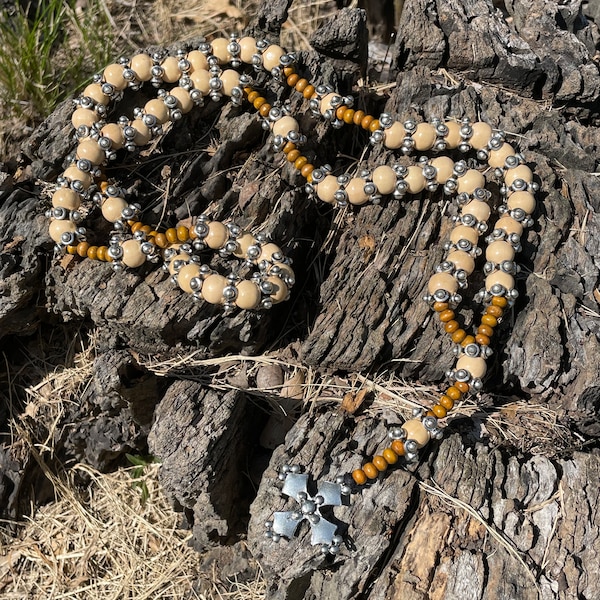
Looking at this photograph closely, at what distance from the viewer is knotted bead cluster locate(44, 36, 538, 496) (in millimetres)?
2521

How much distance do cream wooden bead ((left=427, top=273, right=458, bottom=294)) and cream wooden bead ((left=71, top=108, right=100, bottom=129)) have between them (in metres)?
1.66

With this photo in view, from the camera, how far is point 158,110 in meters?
2.77

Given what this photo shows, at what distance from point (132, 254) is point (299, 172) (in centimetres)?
83

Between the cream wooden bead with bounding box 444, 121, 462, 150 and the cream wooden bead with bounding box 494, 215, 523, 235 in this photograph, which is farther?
Answer: the cream wooden bead with bounding box 444, 121, 462, 150

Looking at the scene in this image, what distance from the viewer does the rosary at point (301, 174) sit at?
8.25 feet

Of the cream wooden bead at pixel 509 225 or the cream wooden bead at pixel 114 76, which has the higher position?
the cream wooden bead at pixel 114 76

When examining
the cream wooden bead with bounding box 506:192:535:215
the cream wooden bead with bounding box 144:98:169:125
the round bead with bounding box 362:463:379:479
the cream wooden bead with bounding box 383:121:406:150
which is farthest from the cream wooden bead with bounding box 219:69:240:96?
the round bead with bounding box 362:463:379:479

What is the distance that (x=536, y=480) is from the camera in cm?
223

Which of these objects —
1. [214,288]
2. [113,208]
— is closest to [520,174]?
[214,288]

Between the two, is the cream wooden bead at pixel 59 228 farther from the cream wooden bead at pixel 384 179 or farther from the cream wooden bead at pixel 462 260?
the cream wooden bead at pixel 462 260

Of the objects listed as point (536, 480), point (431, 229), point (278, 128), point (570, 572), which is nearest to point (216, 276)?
point (278, 128)

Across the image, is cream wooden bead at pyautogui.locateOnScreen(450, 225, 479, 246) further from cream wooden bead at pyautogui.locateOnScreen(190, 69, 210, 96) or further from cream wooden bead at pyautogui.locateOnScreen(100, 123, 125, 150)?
cream wooden bead at pyautogui.locateOnScreen(100, 123, 125, 150)

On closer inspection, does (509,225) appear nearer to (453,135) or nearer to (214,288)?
(453,135)

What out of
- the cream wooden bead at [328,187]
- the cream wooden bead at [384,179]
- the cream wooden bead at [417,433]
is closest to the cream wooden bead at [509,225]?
the cream wooden bead at [384,179]
